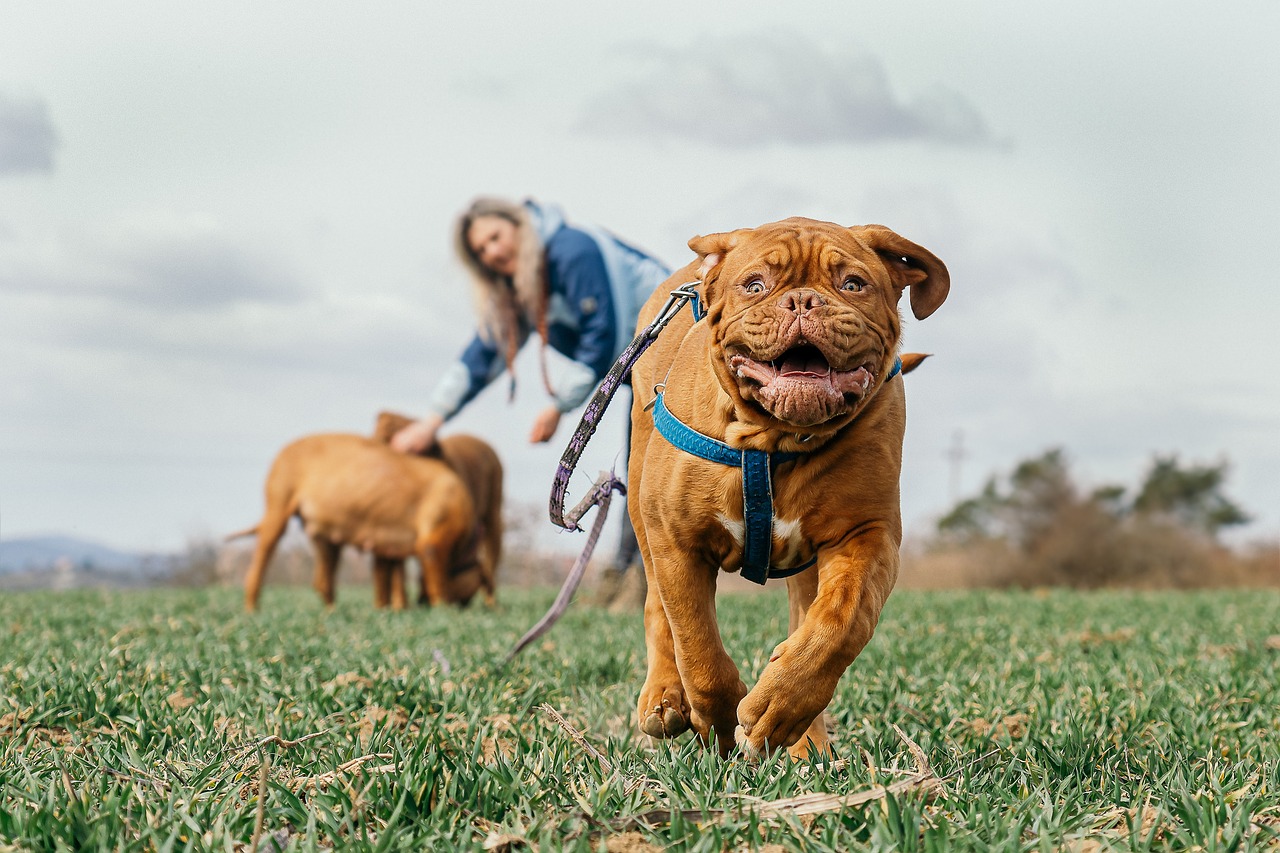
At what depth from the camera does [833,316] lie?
8.30ft

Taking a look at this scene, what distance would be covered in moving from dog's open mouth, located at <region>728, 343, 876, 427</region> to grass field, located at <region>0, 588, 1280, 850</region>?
0.81 metres

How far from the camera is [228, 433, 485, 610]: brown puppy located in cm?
1091

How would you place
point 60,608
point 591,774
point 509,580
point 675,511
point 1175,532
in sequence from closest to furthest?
point 591,774, point 675,511, point 60,608, point 1175,532, point 509,580

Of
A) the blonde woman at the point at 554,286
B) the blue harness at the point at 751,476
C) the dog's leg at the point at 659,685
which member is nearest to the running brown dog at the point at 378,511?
the blonde woman at the point at 554,286

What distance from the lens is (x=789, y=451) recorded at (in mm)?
2812

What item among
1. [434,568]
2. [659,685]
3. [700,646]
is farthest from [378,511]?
[700,646]

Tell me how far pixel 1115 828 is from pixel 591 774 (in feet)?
3.81

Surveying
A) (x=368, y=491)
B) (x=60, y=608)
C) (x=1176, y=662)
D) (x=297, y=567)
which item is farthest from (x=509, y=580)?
(x=1176, y=662)

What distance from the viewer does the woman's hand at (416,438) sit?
10.6 m

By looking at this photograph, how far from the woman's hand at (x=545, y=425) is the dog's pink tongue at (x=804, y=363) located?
4.97 m

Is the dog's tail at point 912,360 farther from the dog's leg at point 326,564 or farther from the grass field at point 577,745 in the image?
the dog's leg at point 326,564

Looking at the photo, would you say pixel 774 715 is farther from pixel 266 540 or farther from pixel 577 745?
pixel 266 540

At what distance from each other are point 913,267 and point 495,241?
222 inches

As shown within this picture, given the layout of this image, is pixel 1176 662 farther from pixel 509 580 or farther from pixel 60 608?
pixel 509 580
